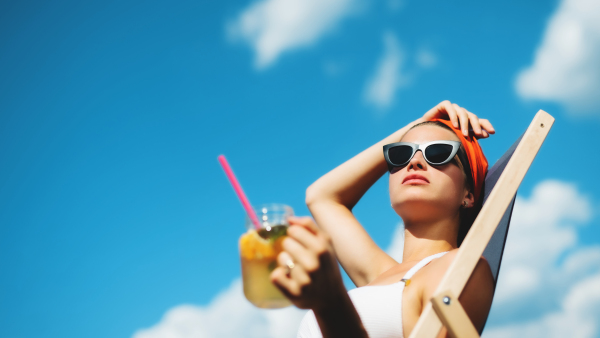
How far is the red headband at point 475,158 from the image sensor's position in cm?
318

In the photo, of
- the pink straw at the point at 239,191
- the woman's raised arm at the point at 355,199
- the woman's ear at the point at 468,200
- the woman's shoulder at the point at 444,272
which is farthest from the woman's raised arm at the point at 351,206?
the pink straw at the point at 239,191

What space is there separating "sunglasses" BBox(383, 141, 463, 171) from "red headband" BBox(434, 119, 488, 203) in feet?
0.47

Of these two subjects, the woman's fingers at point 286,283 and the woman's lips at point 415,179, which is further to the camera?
the woman's lips at point 415,179

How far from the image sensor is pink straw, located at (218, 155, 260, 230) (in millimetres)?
1594

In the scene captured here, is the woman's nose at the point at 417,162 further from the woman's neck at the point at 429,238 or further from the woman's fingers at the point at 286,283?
the woman's fingers at the point at 286,283

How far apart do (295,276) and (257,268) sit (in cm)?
27

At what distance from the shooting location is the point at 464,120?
10.8 feet

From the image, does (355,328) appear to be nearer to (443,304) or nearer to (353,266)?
(443,304)

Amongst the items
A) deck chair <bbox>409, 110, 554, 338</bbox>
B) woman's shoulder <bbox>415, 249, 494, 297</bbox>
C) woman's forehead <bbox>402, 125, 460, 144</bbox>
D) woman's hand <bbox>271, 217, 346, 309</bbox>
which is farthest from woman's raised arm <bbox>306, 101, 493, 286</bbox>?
woman's hand <bbox>271, 217, 346, 309</bbox>

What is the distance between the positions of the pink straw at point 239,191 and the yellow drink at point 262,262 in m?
0.04

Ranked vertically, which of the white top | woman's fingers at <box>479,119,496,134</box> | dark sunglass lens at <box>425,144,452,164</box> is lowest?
the white top

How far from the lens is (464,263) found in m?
1.91

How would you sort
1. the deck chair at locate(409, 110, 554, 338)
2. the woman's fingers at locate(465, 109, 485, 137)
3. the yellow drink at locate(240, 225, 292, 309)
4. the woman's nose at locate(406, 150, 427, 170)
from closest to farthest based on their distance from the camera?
Result: 1. the yellow drink at locate(240, 225, 292, 309)
2. the deck chair at locate(409, 110, 554, 338)
3. the woman's nose at locate(406, 150, 427, 170)
4. the woman's fingers at locate(465, 109, 485, 137)

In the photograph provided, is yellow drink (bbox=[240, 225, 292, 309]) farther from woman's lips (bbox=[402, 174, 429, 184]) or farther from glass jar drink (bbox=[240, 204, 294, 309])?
woman's lips (bbox=[402, 174, 429, 184])
